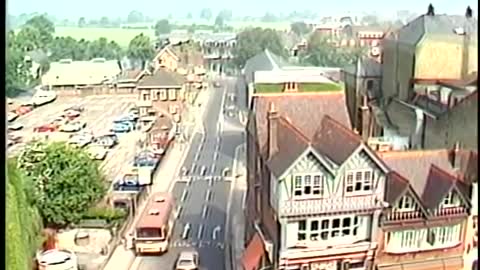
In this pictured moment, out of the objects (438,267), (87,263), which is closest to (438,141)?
(438,267)

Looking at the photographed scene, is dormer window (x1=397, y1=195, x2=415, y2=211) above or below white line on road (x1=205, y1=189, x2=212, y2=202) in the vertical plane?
above

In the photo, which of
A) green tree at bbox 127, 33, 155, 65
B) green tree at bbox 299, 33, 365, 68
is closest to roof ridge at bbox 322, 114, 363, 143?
green tree at bbox 299, 33, 365, 68

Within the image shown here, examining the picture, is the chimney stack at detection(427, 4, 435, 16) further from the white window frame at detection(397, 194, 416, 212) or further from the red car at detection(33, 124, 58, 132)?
the red car at detection(33, 124, 58, 132)

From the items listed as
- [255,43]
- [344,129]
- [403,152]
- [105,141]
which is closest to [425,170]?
[403,152]

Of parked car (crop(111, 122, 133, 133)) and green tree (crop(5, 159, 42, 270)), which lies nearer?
green tree (crop(5, 159, 42, 270))

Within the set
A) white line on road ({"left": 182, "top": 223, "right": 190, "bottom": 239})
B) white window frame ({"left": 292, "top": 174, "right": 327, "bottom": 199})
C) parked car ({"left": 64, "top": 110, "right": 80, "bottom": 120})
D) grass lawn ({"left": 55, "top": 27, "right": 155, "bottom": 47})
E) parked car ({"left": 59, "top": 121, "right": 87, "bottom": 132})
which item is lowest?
white line on road ({"left": 182, "top": 223, "right": 190, "bottom": 239})

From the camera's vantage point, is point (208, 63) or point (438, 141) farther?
point (208, 63)

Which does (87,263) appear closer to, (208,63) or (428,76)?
(208,63)
